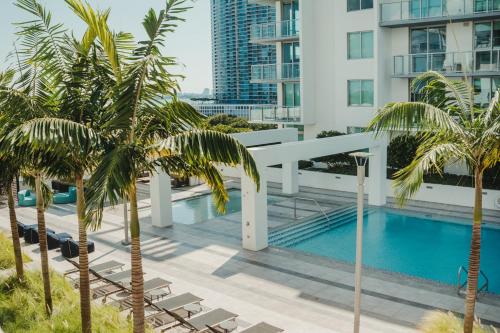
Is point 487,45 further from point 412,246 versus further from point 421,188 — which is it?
point 412,246

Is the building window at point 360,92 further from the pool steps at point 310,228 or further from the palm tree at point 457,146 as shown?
the palm tree at point 457,146

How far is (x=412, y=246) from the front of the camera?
1920 cm

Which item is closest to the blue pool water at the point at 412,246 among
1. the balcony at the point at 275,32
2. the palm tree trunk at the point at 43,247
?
the palm tree trunk at the point at 43,247

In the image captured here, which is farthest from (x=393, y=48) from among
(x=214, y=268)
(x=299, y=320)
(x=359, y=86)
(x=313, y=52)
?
(x=299, y=320)

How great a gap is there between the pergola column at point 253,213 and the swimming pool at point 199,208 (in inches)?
206

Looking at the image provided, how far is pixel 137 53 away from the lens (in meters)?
7.88

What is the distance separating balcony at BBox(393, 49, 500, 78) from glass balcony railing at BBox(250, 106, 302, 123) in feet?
20.5

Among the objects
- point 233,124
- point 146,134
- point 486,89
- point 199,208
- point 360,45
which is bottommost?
point 199,208

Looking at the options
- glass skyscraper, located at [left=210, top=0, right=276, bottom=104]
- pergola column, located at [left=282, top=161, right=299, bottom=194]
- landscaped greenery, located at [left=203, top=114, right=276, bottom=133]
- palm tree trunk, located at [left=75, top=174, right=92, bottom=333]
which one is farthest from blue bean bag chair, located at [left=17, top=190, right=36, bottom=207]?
glass skyscraper, located at [left=210, top=0, right=276, bottom=104]

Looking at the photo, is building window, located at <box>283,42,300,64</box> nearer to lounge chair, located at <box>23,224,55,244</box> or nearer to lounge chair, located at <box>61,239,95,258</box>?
lounge chair, located at <box>23,224,55,244</box>

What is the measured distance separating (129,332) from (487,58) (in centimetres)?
2158

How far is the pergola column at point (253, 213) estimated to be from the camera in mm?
17547

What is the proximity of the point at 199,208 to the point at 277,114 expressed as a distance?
9416 mm

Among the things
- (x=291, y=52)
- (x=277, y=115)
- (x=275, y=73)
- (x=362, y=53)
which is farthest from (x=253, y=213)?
(x=291, y=52)
